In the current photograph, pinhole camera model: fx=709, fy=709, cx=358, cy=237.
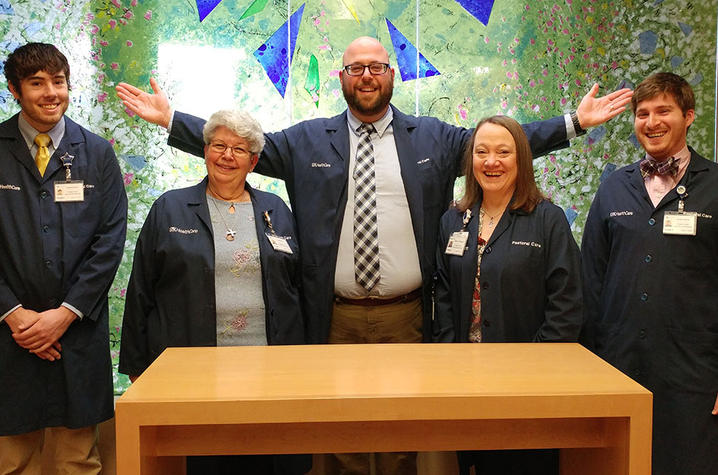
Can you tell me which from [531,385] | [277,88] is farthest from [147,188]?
[531,385]

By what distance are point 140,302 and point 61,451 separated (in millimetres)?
848

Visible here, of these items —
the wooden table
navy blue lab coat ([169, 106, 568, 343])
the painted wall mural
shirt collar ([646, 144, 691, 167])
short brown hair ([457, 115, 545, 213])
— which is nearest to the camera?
the wooden table

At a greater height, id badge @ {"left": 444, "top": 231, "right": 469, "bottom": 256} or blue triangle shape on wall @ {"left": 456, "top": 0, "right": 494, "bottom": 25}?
blue triangle shape on wall @ {"left": 456, "top": 0, "right": 494, "bottom": 25}

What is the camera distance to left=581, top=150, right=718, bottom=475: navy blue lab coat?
8.97 ft

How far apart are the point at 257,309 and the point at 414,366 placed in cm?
79

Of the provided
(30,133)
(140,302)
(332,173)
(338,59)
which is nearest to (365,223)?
(332,173)

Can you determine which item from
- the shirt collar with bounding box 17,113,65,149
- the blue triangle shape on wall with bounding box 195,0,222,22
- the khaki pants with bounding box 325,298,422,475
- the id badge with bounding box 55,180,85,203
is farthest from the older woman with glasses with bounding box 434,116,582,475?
the blue triangle shape on wall with bounding box 195,0,222,22

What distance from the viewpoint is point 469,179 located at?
9.36 ft

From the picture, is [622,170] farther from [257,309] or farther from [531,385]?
[257,309]

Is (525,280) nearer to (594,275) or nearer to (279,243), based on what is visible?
(594,275)

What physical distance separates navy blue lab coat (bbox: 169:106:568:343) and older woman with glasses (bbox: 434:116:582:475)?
324 mm

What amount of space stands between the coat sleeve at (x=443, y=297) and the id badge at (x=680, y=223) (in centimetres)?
85

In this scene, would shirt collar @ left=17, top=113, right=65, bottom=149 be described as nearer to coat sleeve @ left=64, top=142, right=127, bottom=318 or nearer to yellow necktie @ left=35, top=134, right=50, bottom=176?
yellow necktie @ left=35, top=134, right=50, bottom=176

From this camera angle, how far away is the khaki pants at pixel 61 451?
116 inches
